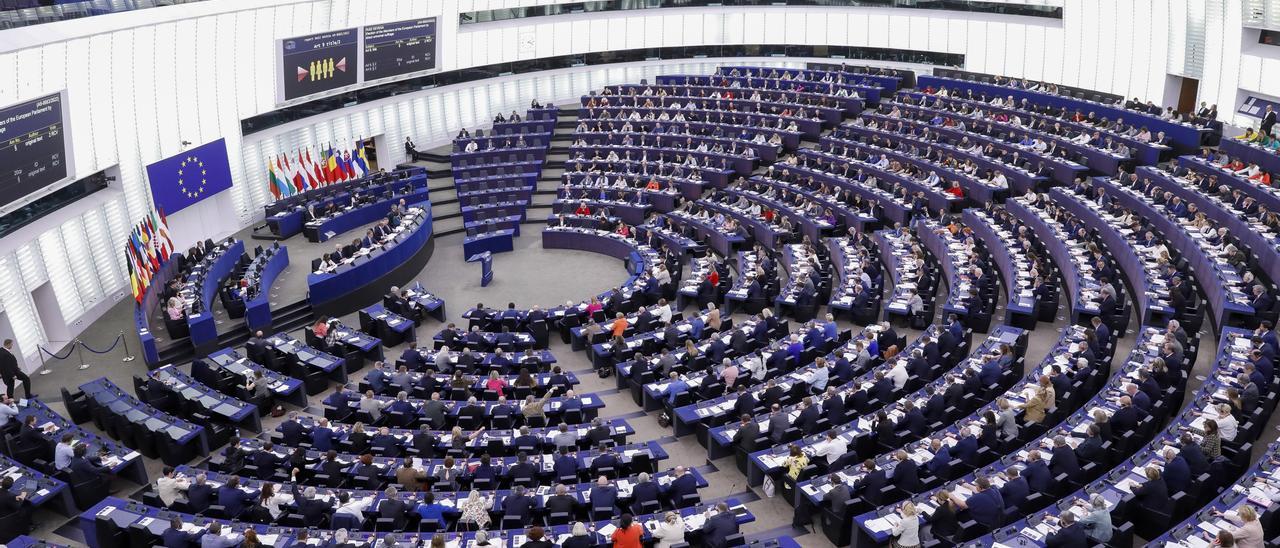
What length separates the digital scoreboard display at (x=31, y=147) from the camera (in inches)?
879

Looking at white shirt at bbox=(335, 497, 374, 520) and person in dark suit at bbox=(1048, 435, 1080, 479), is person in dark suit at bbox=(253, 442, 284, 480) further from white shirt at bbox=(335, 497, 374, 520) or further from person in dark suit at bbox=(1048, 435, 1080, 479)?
person in dark suit at bbox=(1048, 435, 1080, 479)

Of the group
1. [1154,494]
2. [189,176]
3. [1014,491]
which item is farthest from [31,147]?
[1154,494]

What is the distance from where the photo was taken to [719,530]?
1349cm

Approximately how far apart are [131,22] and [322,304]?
9284 mm

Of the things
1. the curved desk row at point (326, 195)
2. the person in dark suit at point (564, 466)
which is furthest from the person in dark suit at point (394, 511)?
the curved desk row at point (326, 195)

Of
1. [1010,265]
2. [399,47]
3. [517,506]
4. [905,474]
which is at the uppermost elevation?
[399,47]

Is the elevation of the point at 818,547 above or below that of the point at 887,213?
below

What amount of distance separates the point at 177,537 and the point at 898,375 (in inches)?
484

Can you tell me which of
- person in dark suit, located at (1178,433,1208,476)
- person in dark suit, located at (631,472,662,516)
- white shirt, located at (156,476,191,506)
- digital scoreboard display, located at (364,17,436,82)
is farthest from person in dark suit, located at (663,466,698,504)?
digital scoreboard display, located at (364,17,436,82)

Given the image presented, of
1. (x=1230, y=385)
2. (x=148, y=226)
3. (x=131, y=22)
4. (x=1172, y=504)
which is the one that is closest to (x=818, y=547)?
(x=1172, y=504)

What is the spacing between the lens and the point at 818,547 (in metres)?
14.7

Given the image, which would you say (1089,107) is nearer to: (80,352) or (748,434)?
(748,434)

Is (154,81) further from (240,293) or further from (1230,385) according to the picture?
(1230,385)

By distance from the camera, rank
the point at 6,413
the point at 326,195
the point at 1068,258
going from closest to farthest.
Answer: the point at 6,413 → the point at 1068,258 → the point at 326,195
